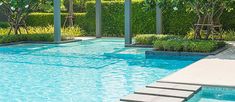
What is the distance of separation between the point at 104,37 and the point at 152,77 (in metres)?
12.5

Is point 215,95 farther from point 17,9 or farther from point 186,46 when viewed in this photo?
point 17,9

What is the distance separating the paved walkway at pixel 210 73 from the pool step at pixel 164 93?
0.39 meters

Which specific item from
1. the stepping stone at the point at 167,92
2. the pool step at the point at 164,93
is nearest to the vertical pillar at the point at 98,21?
the pool step at the point at 164,93

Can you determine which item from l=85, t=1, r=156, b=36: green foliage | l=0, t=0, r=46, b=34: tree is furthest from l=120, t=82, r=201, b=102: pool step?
l=85, t=1, r=156, b=36: green foliage

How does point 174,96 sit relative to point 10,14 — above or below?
below

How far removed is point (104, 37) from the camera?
22047 mm

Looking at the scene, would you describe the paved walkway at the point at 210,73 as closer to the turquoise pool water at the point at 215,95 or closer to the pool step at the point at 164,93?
the turquoise pool water at the point at 215,95

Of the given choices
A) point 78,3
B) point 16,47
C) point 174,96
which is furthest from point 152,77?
point 78,3

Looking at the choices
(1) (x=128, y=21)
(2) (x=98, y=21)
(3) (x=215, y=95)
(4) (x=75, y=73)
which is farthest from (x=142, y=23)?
(3) (x=215, y=95)

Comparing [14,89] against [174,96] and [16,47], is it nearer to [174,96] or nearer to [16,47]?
[174,96]

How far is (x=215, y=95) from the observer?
7.51 meters

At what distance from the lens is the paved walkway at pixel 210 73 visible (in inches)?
318

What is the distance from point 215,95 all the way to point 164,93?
3.23ft

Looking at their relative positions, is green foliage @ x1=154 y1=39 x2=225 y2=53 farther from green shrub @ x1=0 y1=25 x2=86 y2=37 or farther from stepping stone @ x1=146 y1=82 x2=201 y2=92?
green shrub @ x1=0 y1=25 x2=86 y2=37
